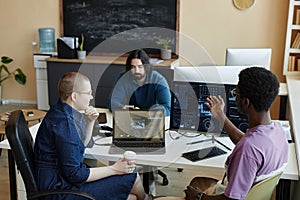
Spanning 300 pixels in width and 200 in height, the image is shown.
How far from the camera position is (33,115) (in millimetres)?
3975

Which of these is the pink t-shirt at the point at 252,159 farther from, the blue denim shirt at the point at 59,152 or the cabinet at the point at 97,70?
the cabinet at the point at 97,70

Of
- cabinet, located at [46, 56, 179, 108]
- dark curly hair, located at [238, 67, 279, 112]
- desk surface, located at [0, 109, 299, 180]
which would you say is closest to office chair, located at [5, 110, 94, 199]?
desk surface, located at [0, 109, 299, 180]

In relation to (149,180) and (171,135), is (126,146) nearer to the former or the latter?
(171,135)

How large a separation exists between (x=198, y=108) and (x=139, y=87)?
852mm

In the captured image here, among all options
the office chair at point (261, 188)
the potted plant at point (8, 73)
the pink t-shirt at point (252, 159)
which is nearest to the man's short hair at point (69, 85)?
the pink t-shirt at point (252, 159)

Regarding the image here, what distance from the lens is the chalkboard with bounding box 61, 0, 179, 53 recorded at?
16.7 ft

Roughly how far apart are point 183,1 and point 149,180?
9.40 feet

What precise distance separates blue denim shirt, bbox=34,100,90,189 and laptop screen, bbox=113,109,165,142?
0.40m

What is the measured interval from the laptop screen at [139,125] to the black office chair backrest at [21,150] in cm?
56

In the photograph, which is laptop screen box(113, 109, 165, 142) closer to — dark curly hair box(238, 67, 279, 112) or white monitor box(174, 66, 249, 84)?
white monitor box(174, 66, 249, 84)

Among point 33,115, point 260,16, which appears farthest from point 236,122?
point 260,16

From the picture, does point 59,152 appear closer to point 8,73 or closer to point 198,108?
point 198,108

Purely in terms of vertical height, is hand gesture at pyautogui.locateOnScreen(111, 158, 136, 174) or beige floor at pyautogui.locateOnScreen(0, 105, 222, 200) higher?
hand gesture at pyautogui.locateOnScreen(111, 158, 136, 174)

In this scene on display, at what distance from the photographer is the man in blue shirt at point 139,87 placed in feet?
10.1
